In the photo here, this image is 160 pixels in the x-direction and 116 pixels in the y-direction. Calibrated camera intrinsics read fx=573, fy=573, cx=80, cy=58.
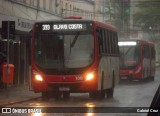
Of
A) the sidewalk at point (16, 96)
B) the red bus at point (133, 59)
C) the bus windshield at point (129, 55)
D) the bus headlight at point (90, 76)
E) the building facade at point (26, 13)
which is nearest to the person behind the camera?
the sidewalk at point (16, 96)

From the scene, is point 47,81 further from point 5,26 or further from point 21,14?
point 21,14

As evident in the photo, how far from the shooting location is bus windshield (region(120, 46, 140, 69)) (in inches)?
1171

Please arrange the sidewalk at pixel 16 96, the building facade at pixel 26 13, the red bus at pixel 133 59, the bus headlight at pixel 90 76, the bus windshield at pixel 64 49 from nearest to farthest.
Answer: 1. the sidewalk at pixel 16 96
2. the bus windshield at pixel 64 49
3. the bus headlight at pixel 90 76
4. the building facade at pixel 26 13
5. the red bus at pixel 133 59

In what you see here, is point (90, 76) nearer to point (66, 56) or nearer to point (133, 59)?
point (66, 56)

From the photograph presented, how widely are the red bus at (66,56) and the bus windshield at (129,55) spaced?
13.8 metres

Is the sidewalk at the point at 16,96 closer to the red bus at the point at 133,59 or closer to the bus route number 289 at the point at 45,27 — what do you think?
the bus route number 289 at the point at 45,27

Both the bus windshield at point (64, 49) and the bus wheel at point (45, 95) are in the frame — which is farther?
the bus wheel at point (45, 95)

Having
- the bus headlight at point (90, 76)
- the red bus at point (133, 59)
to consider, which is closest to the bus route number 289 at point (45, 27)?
the bus headlight at point (90, 76)

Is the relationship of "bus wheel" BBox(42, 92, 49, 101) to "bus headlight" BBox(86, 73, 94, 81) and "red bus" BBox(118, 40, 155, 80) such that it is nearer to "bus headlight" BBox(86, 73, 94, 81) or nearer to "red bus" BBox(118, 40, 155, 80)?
"bus headlight" BBox(86, 73, 94, 81)

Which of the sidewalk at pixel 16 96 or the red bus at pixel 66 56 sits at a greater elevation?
the red bus at pixel 66 56

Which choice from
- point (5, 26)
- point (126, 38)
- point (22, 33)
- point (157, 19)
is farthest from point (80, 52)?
point (126, 38)

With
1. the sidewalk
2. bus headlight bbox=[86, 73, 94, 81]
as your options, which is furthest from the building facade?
bus headlight bbox=[86, 73, 94, 81]

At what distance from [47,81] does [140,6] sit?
727 cm

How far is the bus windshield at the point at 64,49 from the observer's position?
604 inches
